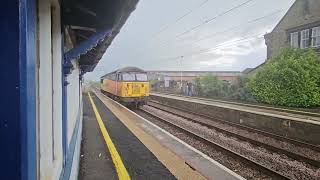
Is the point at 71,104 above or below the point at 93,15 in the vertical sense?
below

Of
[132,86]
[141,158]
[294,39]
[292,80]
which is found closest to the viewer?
[141,158]

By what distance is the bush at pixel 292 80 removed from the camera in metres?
24.3

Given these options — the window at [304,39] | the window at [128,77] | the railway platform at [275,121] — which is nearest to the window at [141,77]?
the window at [128,77]

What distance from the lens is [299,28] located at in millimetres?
32500

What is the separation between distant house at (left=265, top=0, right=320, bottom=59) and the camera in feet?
101

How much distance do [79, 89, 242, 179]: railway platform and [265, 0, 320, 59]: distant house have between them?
73.8 feet

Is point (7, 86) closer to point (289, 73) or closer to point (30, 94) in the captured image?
point (30, 94)

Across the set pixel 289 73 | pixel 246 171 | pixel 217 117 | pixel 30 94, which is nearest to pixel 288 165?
pixel 246 171

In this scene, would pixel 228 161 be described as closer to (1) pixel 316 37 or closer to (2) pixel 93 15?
(2) pixel 93 15

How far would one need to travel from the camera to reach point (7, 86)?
1582 mm

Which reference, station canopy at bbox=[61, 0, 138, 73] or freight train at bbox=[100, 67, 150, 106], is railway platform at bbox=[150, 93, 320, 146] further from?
station canopy at bbox=[61, 0, 138, 73]

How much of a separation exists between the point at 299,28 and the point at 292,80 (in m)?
9.59

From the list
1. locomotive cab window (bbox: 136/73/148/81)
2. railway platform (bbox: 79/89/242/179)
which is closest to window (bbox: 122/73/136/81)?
locomotive cab window (bbox: 136/73/148/81)

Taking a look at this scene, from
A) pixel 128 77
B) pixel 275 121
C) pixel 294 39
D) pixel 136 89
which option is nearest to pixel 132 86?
pixel 136 89
